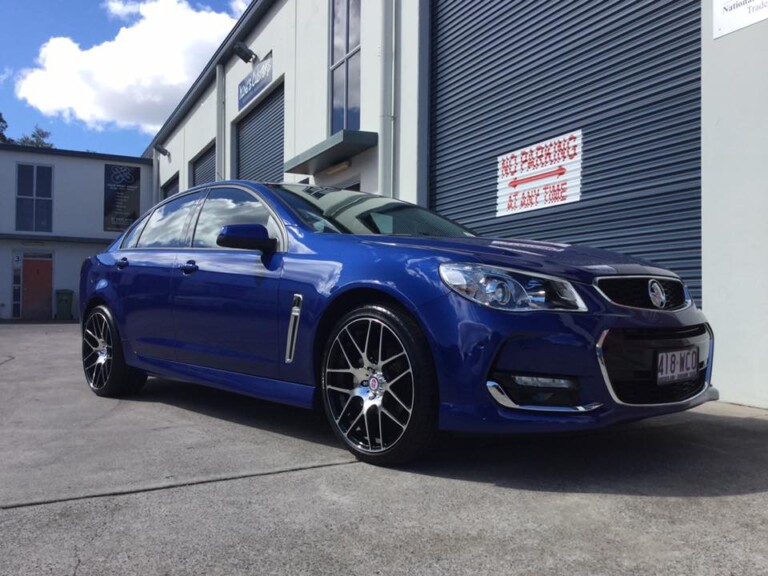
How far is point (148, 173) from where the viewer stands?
94.4 ft

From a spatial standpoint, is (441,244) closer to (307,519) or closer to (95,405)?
(307,519)

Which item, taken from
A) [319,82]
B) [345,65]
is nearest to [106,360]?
[345,65]

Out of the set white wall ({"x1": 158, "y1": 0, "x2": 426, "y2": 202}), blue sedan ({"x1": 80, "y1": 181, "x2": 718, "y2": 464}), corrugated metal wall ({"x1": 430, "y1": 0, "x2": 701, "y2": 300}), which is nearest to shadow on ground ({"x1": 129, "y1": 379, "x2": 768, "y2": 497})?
blue sedan ({"x1": 80, "y1": 181, "x2": 718, "y2": 464})

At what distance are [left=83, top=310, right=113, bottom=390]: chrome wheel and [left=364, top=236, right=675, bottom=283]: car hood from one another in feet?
8.79

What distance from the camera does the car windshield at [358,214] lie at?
3.82 meters

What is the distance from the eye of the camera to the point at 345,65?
11.7 meters

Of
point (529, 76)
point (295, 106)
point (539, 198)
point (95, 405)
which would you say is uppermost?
point (295, 106)

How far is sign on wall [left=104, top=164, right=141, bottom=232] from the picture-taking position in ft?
90.2

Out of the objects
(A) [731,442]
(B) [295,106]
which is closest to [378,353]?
(A) [731,442]

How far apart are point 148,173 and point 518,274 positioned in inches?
1116

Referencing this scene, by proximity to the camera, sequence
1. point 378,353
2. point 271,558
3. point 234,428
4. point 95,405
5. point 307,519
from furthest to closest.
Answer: point 95,405 < point 234,428 < point 378,353 < point 307,519 < point 271,558

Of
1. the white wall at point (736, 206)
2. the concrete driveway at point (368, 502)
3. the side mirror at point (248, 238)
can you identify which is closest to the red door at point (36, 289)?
the concrete driveway at point (368, 502)

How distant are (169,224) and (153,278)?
50 centimetres

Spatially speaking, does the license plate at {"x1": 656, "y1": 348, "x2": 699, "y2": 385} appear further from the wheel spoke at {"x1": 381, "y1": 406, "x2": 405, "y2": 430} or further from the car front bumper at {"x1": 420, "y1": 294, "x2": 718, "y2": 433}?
the wheel spoke at {"x1": 381, "y1": 406, "x2": 405, "y2": 430}
